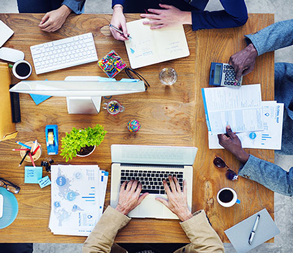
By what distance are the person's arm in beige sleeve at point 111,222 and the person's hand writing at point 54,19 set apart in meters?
0.91

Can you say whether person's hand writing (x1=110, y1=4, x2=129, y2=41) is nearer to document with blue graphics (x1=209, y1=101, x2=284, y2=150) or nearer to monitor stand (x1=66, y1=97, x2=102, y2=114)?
monitor stand (x1=66, y1=97, x2=102, y2=114)

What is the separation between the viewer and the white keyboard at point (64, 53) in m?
1.30

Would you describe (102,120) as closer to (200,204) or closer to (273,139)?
(200,204)

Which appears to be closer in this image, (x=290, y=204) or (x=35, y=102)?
(x=35, y=102)

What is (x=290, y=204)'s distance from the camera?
6.91 ft

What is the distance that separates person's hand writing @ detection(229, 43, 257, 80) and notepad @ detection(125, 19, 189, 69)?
248 millimetres

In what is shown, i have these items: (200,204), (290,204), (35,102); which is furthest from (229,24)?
(290,204)

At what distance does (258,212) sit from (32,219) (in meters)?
1.16

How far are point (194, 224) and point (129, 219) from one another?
0.32 metres

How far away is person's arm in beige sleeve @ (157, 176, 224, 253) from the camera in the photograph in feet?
4.00

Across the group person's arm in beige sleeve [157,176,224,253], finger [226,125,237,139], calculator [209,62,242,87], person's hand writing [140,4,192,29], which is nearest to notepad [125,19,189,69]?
person's hand writing [140,4,192,29]

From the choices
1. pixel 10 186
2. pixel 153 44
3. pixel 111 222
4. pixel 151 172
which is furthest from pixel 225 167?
pixel 10 186

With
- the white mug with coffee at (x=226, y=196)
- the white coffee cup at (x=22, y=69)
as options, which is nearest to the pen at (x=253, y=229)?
the white mug with coffee at (x=226, y=196)

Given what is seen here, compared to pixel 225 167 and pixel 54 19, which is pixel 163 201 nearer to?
pixel 225 167
